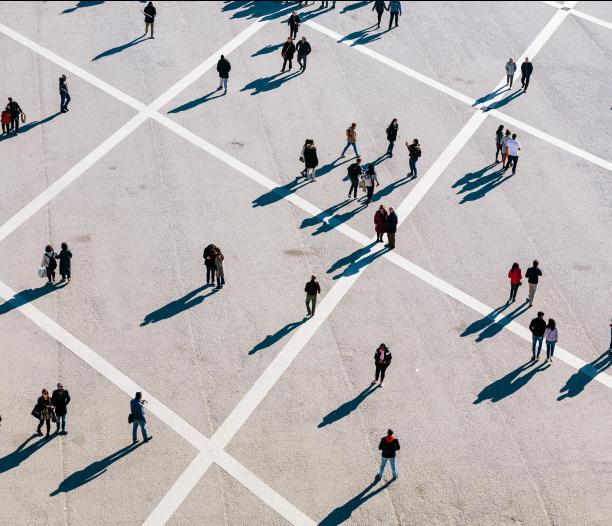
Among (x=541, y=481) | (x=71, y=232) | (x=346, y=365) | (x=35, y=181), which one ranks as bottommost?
(x=541, y=481)

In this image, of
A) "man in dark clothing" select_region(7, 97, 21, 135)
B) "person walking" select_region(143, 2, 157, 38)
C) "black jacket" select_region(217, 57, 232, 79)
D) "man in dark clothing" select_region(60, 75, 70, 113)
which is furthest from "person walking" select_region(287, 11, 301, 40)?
"man in dark clothing" select_region(7, 97, 21, 135)

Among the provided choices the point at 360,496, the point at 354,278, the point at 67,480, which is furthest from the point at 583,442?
the point at 67,480

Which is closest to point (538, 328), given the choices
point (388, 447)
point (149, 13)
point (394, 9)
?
point (388, 447)

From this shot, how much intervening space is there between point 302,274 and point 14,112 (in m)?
10.6

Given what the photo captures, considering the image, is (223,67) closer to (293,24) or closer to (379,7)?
(293,24)

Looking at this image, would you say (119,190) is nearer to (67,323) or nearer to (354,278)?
(67,323)

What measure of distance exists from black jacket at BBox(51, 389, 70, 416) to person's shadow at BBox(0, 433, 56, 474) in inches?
27.6

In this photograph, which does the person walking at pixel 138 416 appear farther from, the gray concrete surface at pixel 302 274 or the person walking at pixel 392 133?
the person walking at pixel 392 133

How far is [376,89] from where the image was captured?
99.4 feet

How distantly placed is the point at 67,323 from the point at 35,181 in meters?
5.91

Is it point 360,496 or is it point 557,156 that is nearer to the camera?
point 360,496

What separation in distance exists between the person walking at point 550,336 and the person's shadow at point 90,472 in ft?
30.4

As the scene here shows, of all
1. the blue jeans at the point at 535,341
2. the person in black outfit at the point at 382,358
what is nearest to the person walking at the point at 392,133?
the blue jeans at the point at 535,341

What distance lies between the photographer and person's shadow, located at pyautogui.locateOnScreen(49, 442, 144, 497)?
18.1 m
